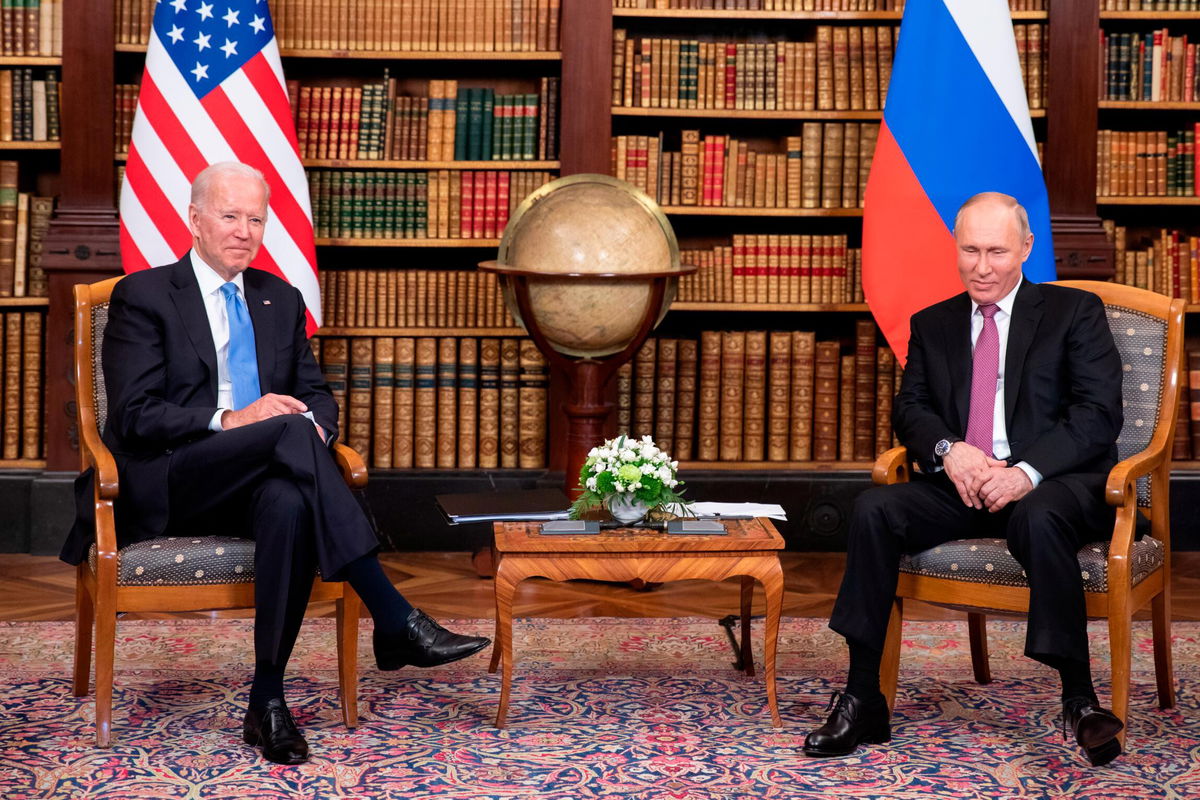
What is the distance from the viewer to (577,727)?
3475mm

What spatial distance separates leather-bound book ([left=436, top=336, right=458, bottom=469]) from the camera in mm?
5750

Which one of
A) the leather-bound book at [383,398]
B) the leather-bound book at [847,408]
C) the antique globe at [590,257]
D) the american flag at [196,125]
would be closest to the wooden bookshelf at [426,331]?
the leather-bound book at [383,398]

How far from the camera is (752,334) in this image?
5.76 metres

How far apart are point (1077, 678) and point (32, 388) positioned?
4156 mm

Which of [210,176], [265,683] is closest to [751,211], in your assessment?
[210,176]

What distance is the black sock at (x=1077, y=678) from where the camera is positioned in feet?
10.5

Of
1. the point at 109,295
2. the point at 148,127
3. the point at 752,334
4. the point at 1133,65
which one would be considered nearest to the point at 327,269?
the point at 148,127

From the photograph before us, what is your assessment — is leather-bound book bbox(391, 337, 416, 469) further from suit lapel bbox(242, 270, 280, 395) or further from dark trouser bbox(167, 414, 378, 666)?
dark trouser bbox(167, 414, 378, 666)

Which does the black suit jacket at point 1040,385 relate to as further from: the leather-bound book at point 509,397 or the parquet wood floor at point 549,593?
the leather-bound book at point 509,397

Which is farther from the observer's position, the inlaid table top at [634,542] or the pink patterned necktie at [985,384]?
the pink patterned necktie at [985,384]

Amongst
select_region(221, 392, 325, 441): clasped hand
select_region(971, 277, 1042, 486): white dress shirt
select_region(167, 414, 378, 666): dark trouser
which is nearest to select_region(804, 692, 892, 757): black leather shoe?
select_region(971, 277, 1042, 486): white dress shirt

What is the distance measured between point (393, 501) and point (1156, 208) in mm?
3416

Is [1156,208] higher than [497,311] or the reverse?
higher

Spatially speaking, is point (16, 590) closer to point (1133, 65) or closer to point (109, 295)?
point (109, 295)
